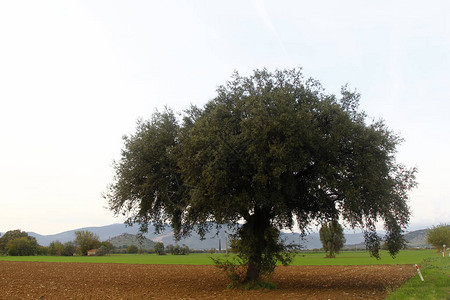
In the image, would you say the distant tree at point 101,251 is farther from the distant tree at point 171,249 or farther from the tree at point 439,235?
the tree at point 439,235

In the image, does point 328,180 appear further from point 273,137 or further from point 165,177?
point 165,177

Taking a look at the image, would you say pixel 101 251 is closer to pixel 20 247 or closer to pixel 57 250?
pixel 57 250

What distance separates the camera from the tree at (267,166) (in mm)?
20500

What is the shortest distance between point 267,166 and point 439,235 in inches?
3065

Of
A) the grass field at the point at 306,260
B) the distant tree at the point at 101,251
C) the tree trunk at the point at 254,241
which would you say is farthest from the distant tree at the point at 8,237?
the tree trunk at the point at 254,241

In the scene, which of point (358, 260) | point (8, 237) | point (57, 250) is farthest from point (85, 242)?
point (358, 260)

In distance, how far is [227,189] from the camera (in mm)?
21047

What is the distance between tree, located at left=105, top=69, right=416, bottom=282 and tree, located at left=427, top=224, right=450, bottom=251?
67291 millimetres

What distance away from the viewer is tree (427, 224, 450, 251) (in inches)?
3127

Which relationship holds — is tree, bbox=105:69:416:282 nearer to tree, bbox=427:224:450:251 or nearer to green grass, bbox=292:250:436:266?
green grass, bbox=292:250:436:266

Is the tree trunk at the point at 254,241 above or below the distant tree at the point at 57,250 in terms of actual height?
below

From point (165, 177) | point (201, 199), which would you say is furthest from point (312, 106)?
point (165, 177)

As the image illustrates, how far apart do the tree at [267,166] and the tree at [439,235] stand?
67291 mm

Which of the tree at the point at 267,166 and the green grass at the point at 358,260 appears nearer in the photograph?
the tree at the point at 267,166
